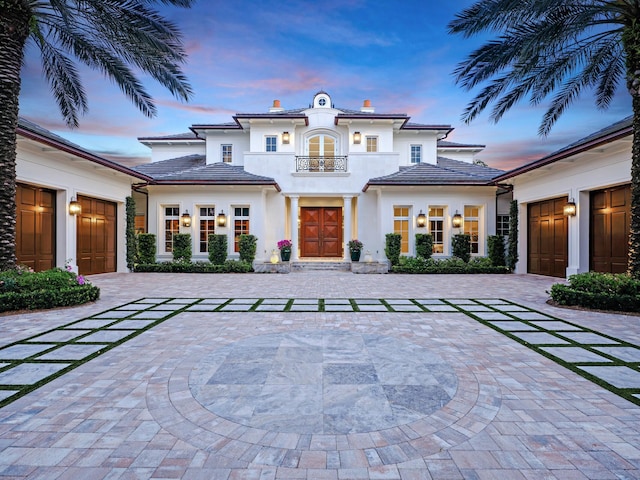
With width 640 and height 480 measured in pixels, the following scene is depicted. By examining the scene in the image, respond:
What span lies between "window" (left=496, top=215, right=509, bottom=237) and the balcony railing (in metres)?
8.13

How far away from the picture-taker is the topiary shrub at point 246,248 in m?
14.8

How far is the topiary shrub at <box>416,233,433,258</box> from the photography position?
14.6 m

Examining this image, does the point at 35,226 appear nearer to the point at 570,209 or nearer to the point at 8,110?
the point at 8,110

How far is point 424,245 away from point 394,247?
55.4 inches

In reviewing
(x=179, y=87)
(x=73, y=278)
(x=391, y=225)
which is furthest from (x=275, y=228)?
(x=73, y=278)

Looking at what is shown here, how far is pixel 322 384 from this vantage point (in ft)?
10.9

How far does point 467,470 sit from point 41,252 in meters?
13.2

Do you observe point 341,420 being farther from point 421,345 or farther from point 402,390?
point 421,345

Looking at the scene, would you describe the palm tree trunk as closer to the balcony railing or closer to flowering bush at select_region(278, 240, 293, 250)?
flowering bush at select_region(278, 240, 293, 250)

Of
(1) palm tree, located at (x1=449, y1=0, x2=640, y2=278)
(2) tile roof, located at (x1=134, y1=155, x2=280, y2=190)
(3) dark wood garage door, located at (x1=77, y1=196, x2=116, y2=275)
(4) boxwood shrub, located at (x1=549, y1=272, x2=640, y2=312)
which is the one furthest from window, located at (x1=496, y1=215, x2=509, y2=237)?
(3) dark wood garage door, located at (x1=77, y1=196, x2=116, y2=275)

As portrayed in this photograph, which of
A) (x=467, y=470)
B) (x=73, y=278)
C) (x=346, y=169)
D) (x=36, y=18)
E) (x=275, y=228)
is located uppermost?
(x=36, y=18)

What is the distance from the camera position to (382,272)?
14.3m

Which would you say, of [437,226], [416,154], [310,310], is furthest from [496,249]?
[310,310]

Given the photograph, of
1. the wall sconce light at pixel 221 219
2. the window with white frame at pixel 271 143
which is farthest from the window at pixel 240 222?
the window with white frame at pixel 271 143
